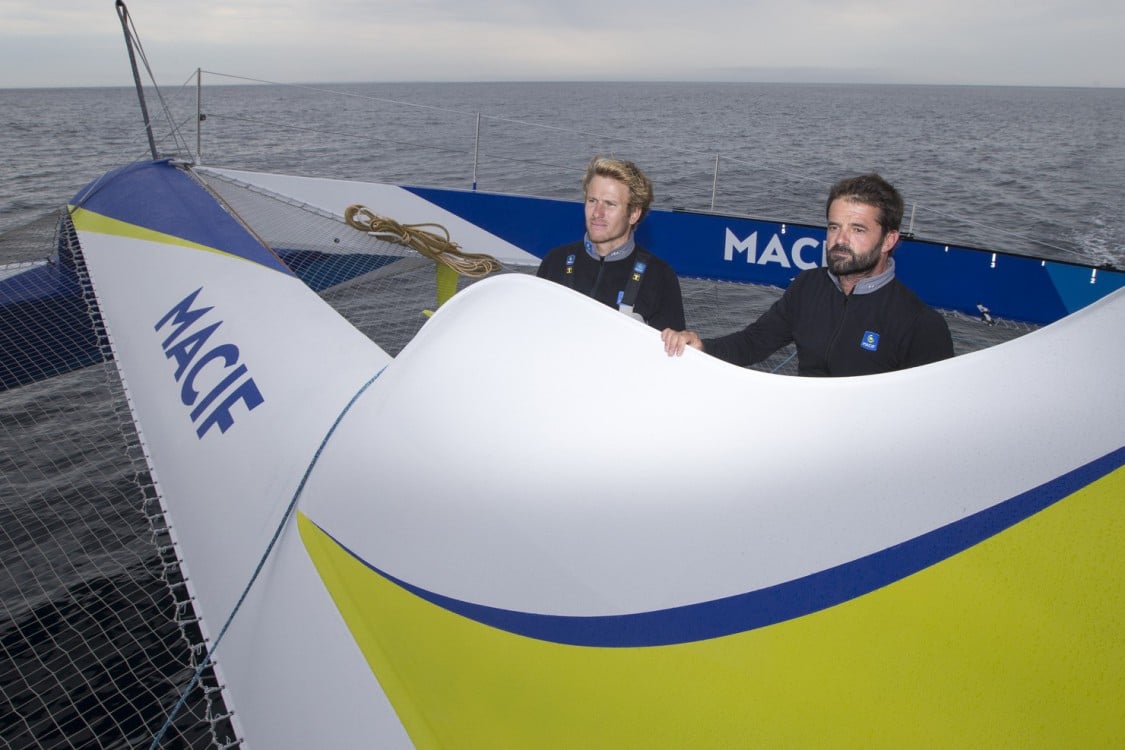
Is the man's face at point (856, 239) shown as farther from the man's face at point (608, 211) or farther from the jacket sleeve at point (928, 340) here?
the man's face at point (608, 211)

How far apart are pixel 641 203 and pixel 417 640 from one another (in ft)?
5.63

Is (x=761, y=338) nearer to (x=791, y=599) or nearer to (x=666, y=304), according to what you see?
Answer: (x=666, y=304)

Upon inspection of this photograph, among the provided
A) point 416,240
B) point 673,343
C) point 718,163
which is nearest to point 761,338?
point 673,343

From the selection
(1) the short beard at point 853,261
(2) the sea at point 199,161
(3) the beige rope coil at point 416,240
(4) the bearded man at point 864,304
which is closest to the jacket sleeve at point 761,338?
(4) the bearded man at point 864,304

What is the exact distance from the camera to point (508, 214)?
6695mm

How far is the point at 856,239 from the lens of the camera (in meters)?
1.98

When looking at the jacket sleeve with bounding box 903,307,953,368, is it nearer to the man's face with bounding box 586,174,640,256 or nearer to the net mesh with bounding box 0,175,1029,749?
the man's face with bounding box 586,174,640,256

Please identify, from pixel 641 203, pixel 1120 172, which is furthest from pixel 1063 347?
pixel 1120 172

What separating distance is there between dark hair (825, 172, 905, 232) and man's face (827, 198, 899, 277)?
0.01m

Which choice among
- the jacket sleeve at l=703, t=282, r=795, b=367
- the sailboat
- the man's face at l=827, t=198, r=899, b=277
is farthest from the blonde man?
the sailboat

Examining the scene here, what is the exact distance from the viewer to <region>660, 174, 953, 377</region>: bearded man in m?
1.97

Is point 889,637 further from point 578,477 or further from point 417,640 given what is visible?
point 417,640

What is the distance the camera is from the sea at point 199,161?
4266 millimetres

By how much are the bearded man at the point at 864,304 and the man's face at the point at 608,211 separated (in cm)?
68
